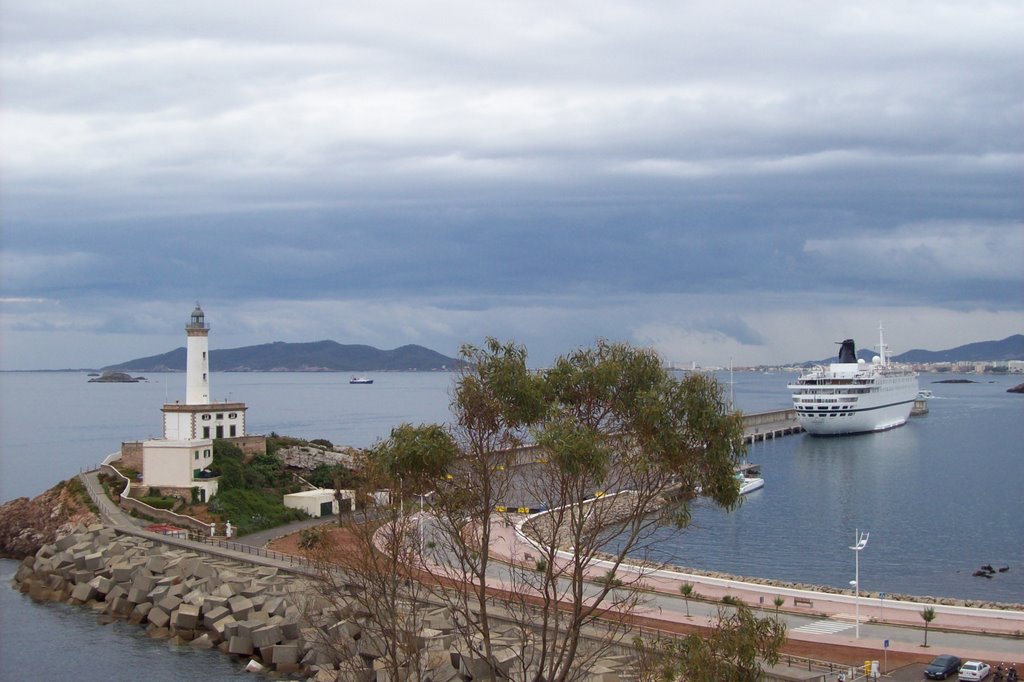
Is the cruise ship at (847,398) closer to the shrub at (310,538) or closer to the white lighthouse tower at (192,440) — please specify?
the white lighthouse tower at (192,440)

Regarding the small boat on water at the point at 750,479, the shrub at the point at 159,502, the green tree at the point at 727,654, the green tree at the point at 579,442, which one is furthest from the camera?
the small boat on water at the point at 750,479

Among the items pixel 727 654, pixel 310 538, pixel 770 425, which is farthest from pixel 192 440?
pixel 770 425

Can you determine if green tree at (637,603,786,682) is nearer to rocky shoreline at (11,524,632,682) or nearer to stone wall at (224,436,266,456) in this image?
rocky shoreline at (11,524,632,682)

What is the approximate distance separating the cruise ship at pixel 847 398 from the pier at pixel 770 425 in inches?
126

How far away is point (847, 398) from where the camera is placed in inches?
4813

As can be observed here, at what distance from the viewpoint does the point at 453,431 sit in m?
18.4

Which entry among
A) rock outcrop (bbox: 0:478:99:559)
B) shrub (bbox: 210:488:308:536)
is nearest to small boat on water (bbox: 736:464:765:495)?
shrub (bbox: 210:488:308:536)

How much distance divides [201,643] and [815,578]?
2466 centimetres

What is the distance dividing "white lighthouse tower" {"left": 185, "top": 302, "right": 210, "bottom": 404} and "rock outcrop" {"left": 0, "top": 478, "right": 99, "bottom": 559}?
715 centimetres

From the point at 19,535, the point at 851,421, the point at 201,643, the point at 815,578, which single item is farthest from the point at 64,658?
the point at 851,421

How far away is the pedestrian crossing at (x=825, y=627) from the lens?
31.0 m

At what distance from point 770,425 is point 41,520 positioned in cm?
9944

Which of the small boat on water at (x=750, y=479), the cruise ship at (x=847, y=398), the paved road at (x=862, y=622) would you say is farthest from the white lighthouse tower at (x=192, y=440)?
the cruise ship at (x=847, y=398)

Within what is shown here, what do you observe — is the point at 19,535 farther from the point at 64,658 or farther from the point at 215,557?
the point at 64,658
